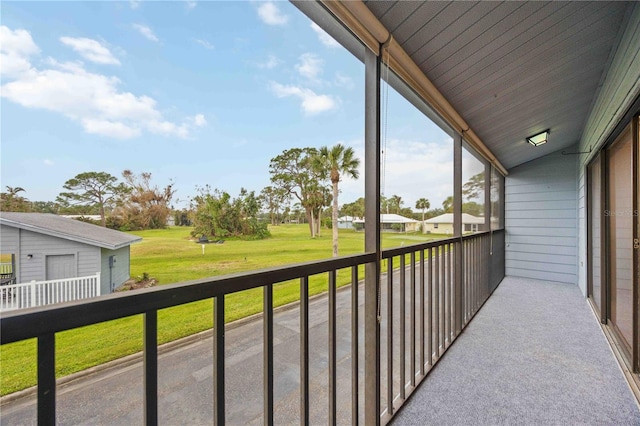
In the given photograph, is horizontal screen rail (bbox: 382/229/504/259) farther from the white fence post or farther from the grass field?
the white fence post

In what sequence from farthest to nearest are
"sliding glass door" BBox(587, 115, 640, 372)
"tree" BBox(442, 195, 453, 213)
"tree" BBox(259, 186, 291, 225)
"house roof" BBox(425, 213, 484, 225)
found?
1. "tree" BBox(442, 195, 453, 213)
2. "house roof" BBox(425, 213, 484, 225)
3. "sliding glass door" BBox(587, 115, 640, 372)
4. "tree" BBox(259, 186, 291, 225)

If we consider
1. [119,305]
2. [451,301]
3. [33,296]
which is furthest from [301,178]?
[451,301]

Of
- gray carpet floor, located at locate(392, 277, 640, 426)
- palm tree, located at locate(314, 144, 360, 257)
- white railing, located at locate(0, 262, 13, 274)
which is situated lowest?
gray carpet floor, located at locate(392, 277, 640, 426)

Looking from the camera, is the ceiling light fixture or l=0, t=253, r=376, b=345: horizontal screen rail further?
the ceiling light fixture

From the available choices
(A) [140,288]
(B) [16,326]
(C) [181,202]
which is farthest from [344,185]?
(B) [16,326]

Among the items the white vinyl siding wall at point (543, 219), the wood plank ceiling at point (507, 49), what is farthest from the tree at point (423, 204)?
the white vinyl siding wall at point (543, 219)

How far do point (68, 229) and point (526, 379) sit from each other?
9.43 feet

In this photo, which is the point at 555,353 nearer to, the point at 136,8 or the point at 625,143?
the point at 625,143

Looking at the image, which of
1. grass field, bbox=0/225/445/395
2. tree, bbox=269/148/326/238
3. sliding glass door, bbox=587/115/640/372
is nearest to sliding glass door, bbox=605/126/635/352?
sliding glass door, bbox=587/115/640/372

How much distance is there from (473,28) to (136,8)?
5.36 feet

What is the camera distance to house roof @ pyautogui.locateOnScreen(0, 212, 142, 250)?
0.48 metres

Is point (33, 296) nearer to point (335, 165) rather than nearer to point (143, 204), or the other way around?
point (143, 204)

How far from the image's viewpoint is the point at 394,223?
1.74m

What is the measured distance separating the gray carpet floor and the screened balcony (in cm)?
1
